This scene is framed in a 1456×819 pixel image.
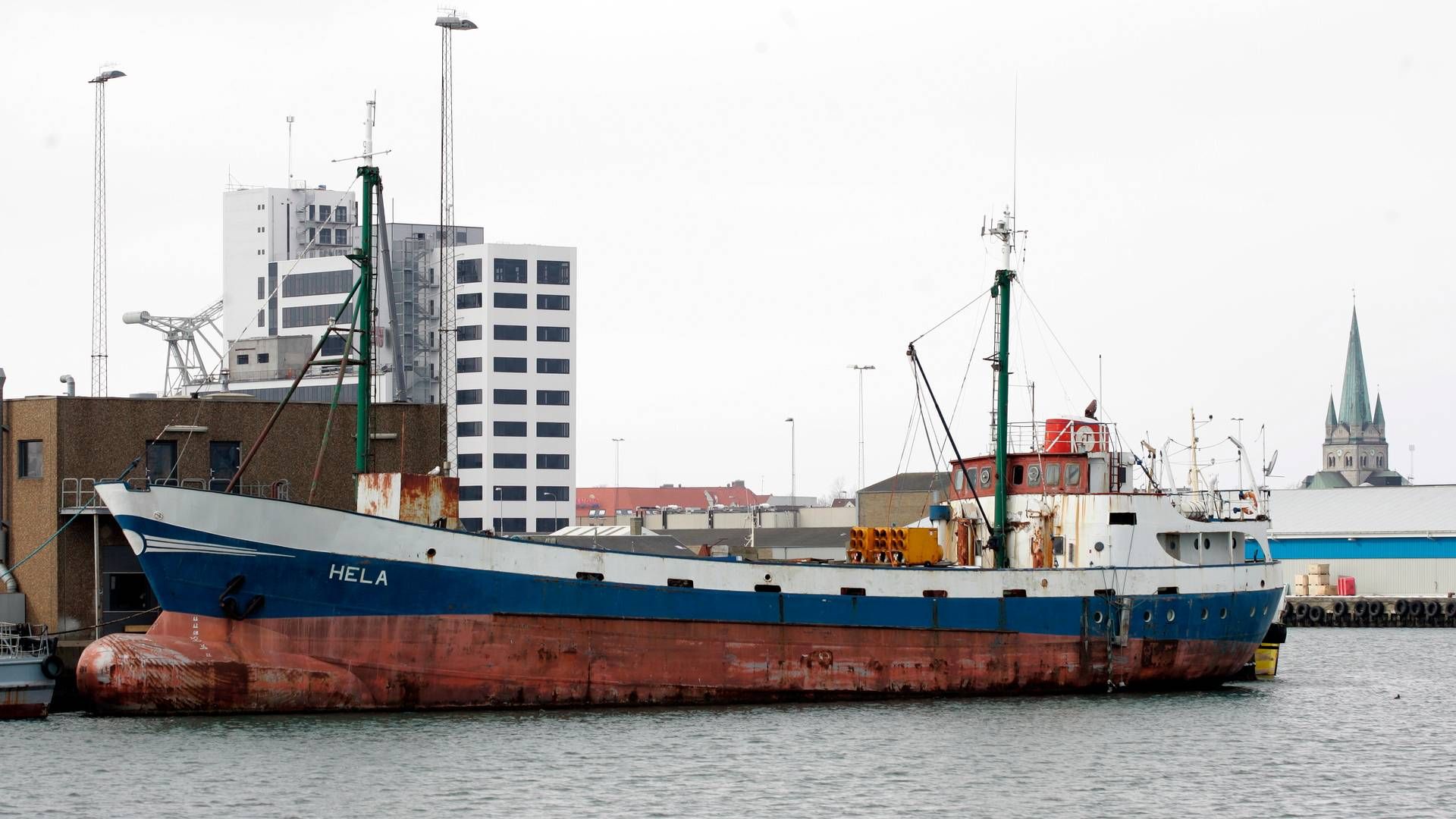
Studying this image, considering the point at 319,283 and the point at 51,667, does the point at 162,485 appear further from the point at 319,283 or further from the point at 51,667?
the point at 319,283

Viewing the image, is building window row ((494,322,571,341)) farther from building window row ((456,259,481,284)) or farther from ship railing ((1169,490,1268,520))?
ship railing ((1169,490,1268,520))

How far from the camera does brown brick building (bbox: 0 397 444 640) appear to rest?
39.2m

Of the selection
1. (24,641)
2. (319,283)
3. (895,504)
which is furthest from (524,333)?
Result: (24,641)

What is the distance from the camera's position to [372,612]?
34.4 meters

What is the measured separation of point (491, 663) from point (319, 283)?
86.4 m

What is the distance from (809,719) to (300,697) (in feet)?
33.3

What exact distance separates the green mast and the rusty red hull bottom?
149 inches

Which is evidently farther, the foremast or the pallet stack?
the pallet stack

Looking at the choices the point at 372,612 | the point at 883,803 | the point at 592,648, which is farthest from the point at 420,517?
the point at 883,803

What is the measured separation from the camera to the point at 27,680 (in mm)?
34562

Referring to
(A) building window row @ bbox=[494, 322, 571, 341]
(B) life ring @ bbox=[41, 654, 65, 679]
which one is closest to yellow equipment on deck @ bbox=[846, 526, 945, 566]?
(B) life ring @ bbox=[41, 654, 65, 679]

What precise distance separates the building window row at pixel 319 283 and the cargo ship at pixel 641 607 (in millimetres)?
79203

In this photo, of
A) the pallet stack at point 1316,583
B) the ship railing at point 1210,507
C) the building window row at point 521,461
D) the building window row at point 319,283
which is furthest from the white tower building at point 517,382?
the ship railing at point 1210,507

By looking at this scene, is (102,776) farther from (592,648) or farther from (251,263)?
(251,263)
